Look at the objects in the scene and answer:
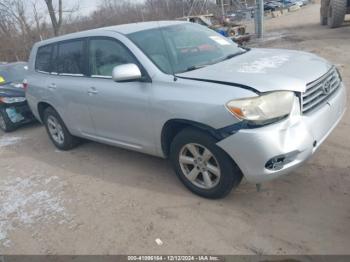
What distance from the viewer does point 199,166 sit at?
353cm

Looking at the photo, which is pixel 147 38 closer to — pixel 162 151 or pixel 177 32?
pixel 177 32

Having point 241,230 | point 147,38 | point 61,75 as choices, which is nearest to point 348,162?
point 241,230

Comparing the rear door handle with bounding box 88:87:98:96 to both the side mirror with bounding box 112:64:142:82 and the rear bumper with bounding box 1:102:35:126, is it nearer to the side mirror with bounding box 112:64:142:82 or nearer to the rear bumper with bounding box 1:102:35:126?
Result: the side mirror with bounding box 112:64:142:82

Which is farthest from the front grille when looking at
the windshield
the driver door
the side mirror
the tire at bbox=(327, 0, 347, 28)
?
the tire at bbox=(327, 0, 347, 28)

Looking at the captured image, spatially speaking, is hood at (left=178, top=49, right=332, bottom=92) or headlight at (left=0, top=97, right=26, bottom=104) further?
headlight at (left=0, top=97, right=26, bottom=104)

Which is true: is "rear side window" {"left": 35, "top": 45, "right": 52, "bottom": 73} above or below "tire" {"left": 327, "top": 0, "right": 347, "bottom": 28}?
above

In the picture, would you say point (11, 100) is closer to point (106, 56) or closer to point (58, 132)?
point (58, 132)

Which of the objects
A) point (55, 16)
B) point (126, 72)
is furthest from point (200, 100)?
point (55, 16)

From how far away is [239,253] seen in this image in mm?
2861

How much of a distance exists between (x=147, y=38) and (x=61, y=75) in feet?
5.82

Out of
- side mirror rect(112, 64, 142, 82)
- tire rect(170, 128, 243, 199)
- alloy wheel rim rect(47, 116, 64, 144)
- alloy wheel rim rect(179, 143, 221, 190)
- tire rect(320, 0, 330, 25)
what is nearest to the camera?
tire rect(170, 128, 243, 199)

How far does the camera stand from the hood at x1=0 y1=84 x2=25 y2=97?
25.1 feet

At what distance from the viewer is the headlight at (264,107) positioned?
9.73 feet

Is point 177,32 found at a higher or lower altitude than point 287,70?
higher
